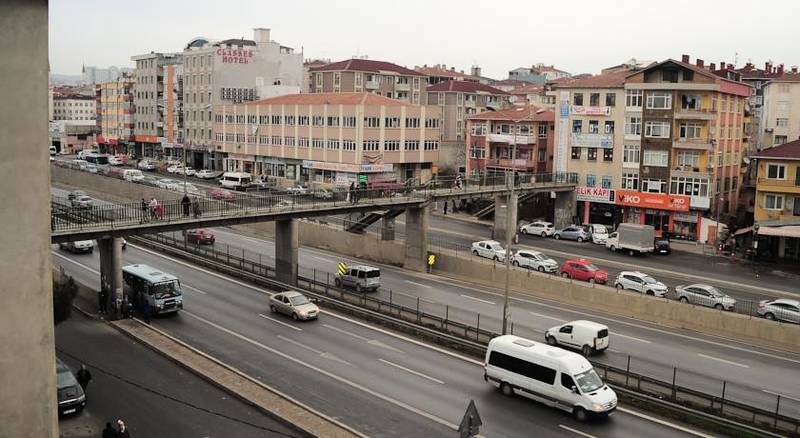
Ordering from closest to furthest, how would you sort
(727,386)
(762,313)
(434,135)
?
(727,386), (762,313), (434,135)

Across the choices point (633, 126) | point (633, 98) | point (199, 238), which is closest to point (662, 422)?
point (199, 238)

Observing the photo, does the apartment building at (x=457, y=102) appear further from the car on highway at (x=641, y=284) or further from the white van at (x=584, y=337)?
the white van at (x=584, y=337)

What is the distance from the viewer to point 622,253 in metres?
58.0

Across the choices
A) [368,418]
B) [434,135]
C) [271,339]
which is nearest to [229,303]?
[271,339]

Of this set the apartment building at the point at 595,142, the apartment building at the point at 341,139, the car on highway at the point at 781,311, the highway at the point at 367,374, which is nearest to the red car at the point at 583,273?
the car on highway at the point at 781,311

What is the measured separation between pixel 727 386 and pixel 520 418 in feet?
31.7

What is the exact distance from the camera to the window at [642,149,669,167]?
213ft

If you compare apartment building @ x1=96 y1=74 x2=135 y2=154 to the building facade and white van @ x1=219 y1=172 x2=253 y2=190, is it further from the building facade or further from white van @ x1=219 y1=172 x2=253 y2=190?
white van @ x1=219 y1=172 x2=253 y2=190

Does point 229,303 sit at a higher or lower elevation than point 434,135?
lower

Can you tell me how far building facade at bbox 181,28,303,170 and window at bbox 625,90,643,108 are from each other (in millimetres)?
59941

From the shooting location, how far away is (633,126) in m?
66.8

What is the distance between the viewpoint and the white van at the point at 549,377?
24.2m

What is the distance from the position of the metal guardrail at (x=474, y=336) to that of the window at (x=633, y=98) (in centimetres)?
Answer: 3305

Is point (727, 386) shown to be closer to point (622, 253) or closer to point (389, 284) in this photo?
point (389, 284)
